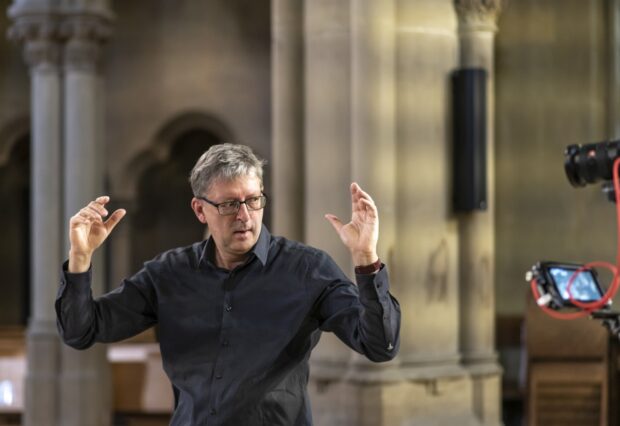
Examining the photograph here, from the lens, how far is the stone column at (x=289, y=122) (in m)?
7.98

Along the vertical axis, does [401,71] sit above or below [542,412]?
above

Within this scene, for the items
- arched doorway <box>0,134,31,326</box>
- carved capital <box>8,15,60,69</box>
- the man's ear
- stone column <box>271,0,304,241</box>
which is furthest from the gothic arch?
the man's ear

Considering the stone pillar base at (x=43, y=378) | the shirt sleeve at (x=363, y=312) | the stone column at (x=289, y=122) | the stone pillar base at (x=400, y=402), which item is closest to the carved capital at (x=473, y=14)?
the stone column at (x=289, y=122)

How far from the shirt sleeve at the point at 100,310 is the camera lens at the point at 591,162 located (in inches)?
56.9

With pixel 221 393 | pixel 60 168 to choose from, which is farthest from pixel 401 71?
pixel 221 393

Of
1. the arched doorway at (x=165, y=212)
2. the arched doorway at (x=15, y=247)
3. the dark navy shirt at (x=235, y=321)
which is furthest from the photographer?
the arched doorway at (x=15, y=247)

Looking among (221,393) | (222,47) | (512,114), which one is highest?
(222,47)

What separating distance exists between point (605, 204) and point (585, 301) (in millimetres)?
5781

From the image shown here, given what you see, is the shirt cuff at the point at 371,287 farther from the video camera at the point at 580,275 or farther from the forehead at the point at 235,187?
the video camera at the point at 580,275

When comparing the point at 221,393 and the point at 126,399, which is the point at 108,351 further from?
the point at 221,393

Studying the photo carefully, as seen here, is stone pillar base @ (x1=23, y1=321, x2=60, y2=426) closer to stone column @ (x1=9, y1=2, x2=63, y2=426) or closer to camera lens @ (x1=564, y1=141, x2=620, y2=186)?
stone column @ (x1=9, y1=2, x2=63, y2=426)

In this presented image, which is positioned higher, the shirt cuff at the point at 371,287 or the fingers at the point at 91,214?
the fingers at the point at 91,214

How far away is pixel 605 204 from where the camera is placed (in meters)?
9.59

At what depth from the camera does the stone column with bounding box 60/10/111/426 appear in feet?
31.0
